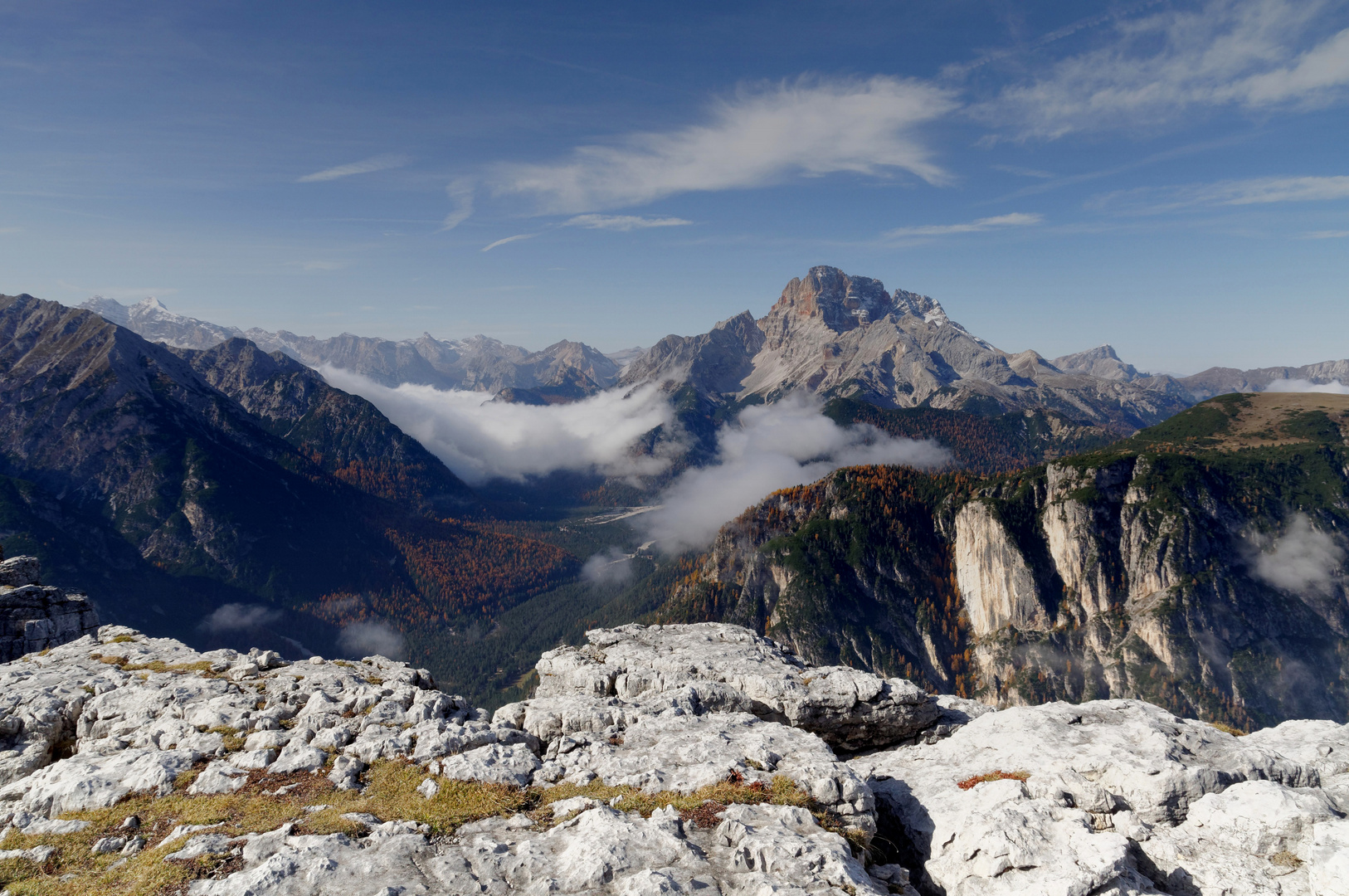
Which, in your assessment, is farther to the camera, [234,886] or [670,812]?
[670,812]

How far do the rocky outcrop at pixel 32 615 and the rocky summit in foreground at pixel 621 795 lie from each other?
1848 cm

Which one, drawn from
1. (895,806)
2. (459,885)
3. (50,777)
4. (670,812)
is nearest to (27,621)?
(50,777)

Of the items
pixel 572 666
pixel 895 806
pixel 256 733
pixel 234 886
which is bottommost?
pixel 572 666

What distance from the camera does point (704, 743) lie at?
31703 millimetres

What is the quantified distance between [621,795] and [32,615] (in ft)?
222

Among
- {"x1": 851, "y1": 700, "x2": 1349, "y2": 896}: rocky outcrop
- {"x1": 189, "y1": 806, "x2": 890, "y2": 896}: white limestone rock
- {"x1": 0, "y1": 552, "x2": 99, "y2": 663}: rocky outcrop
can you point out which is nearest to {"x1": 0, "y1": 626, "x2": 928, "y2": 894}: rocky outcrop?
{"x1": 189, "y1": 806, "x2": 890, "y2": 896}: white limestone rock

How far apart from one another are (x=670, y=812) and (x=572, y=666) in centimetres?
3225

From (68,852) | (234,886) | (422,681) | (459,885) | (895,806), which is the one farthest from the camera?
(422,681)

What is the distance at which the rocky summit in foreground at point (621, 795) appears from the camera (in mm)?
20719

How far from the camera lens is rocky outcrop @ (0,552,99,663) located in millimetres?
54156

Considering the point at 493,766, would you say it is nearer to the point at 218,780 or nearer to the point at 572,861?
the point at 572,861

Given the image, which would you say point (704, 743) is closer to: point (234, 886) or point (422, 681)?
point (234, 886)

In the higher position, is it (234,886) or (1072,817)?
(234,886)

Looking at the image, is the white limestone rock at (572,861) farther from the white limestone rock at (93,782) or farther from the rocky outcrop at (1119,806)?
the white limestone rock at (93,782)
